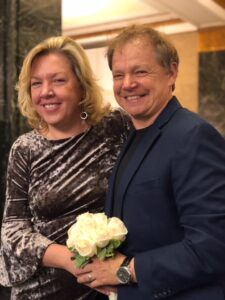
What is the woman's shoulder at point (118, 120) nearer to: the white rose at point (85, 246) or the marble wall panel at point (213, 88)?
the white rose at point (85, 246)

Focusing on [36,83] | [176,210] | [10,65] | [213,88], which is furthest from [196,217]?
[213,88]

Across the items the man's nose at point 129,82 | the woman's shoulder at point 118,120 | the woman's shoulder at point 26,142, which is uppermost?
the man's nose at point 129,82

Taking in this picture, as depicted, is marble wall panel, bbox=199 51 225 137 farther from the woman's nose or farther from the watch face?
the watch face

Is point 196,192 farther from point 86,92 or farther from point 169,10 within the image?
point 169,10

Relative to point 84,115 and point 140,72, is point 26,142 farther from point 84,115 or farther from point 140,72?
point 140,72

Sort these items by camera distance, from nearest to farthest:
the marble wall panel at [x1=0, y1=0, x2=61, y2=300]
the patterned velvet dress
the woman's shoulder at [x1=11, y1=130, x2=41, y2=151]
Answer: the patterned velvet dress < the woman's shoulder at [x1=11, y1=130, x2=41, y2=151] < the marble wall panel at [x1=0, y1=0, x2=61, y2=300]

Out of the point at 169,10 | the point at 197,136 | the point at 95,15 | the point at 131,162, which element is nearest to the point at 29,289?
the point at 131,162

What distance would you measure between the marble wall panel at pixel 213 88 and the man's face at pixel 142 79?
5.19 metres

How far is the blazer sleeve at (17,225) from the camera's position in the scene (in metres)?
2.02

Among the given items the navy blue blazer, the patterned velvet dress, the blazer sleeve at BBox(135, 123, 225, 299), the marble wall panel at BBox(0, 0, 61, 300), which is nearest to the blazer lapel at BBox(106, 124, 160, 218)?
the navy blue blazer

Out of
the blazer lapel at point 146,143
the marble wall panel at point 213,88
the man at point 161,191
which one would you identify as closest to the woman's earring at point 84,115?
the man at point 161,191

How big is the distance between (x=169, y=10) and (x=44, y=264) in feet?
15.4

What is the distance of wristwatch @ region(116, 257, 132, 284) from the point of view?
1.55 m

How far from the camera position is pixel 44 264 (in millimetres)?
1977
